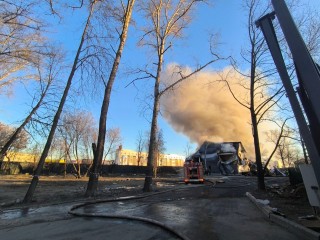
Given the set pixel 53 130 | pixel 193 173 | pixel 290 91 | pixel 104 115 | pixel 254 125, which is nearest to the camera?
pixel 290 91

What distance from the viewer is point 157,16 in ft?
82.2

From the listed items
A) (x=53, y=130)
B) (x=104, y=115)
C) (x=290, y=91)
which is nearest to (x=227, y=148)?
(x=104, y=115)

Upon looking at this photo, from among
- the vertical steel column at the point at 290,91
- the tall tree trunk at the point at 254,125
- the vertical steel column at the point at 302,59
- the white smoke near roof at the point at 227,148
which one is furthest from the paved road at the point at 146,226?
the white smoke near roof at the point at 227,148

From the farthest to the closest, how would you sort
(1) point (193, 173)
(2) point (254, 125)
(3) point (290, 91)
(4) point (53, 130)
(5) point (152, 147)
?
1. (1) point (193, 173)
2. (5) point (152, 147)
3. (2) point (254, 125)
4. (4) point (53, 130)
5. (3) point (290, 91)

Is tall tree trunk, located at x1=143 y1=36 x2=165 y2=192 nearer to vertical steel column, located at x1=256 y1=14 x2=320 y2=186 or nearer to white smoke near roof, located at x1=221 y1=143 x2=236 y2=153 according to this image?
vertical steel column, located at x1=256 y1=14 x2=320 y2=186

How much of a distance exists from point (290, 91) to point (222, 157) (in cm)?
6030

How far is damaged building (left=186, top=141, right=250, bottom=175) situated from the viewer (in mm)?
64750

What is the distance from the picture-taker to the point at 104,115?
1852cm

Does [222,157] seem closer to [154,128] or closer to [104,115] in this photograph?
[154,128]

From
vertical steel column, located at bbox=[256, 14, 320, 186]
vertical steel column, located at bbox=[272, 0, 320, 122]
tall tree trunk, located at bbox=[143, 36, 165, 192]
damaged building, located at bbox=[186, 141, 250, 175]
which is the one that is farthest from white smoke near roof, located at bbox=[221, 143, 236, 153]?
vertical steel column, located at bbox=[272, 0, 320, 122]

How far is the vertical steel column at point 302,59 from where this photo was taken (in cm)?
587

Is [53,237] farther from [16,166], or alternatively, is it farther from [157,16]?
[16,166]

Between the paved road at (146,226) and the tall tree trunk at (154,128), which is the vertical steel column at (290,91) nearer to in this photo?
Result: the paved road at (146,226)

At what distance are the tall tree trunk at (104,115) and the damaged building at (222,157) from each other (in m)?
44.9
